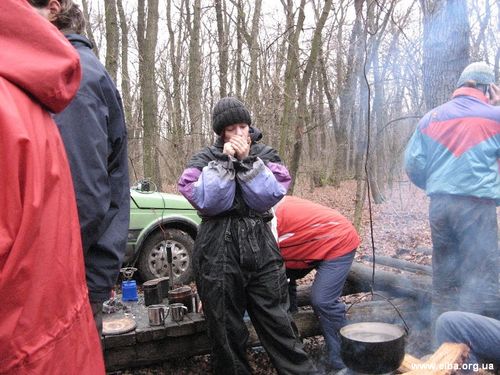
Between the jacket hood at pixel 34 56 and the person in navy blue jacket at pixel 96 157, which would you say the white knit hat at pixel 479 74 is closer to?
the person in navy blue jacket at pixel 96 157

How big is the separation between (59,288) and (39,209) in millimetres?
246

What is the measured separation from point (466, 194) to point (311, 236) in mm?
1408

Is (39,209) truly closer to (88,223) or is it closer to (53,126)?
(53,126)

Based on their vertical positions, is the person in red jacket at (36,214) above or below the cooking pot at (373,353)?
above

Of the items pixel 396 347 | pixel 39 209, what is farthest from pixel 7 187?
pixel 396 347

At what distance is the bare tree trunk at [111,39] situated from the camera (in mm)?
9695

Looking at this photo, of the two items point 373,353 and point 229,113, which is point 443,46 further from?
point 373,353

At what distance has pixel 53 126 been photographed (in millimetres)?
1370

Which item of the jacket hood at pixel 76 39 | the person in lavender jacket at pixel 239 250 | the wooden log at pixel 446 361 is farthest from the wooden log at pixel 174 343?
the jacket hood at pixel 76 39

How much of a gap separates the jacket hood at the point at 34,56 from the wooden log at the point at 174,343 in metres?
2.91

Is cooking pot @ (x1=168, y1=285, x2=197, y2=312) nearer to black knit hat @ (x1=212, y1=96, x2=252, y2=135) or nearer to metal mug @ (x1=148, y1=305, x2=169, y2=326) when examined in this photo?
metal mug @ (x1=148, y1=305, x2=169, y2=326)

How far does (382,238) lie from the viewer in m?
9.79

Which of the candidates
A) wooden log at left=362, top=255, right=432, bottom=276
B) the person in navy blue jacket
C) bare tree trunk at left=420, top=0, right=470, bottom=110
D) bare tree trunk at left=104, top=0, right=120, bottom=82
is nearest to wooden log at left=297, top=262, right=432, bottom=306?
wooden log at left=362, top=255, right=432, bottom=276

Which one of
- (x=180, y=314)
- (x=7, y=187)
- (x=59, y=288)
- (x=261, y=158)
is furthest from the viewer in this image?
(x=180, y=314)
